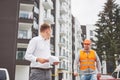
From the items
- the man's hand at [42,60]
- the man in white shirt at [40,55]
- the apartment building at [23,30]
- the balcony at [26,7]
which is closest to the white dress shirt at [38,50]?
the man in white shirt at [40,55]

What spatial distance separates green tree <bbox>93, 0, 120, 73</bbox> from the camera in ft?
152

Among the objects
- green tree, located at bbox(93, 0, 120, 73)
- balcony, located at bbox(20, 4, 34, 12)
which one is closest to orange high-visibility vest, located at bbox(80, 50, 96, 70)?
balcony, located at bbox(20, 4, 34, 12)

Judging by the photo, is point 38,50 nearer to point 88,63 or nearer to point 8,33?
point 88,63

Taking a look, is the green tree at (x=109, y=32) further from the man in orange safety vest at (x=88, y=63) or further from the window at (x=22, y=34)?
the man in orange safety vest at (x=88, y=63)

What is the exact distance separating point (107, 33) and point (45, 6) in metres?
13.0

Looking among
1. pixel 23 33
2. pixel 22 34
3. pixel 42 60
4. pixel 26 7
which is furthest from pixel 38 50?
pixel 26 7

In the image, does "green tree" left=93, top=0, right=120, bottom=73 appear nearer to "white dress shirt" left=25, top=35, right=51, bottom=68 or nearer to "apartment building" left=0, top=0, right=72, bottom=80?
"apartment building" left=0, top=0, right=72, bottom=80

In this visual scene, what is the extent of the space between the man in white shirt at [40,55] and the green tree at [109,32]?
1613 inches

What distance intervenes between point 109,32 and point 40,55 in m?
44.5

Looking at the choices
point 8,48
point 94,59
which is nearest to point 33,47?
point 94,59

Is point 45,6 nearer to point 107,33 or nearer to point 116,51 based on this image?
point 107,33

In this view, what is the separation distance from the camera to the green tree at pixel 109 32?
152 feet

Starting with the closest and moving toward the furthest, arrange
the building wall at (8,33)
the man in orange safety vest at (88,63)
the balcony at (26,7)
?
the man in orange safety vest at (88,63) → the building wall at (8,33) → the balcony at (26,7)

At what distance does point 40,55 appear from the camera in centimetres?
536
